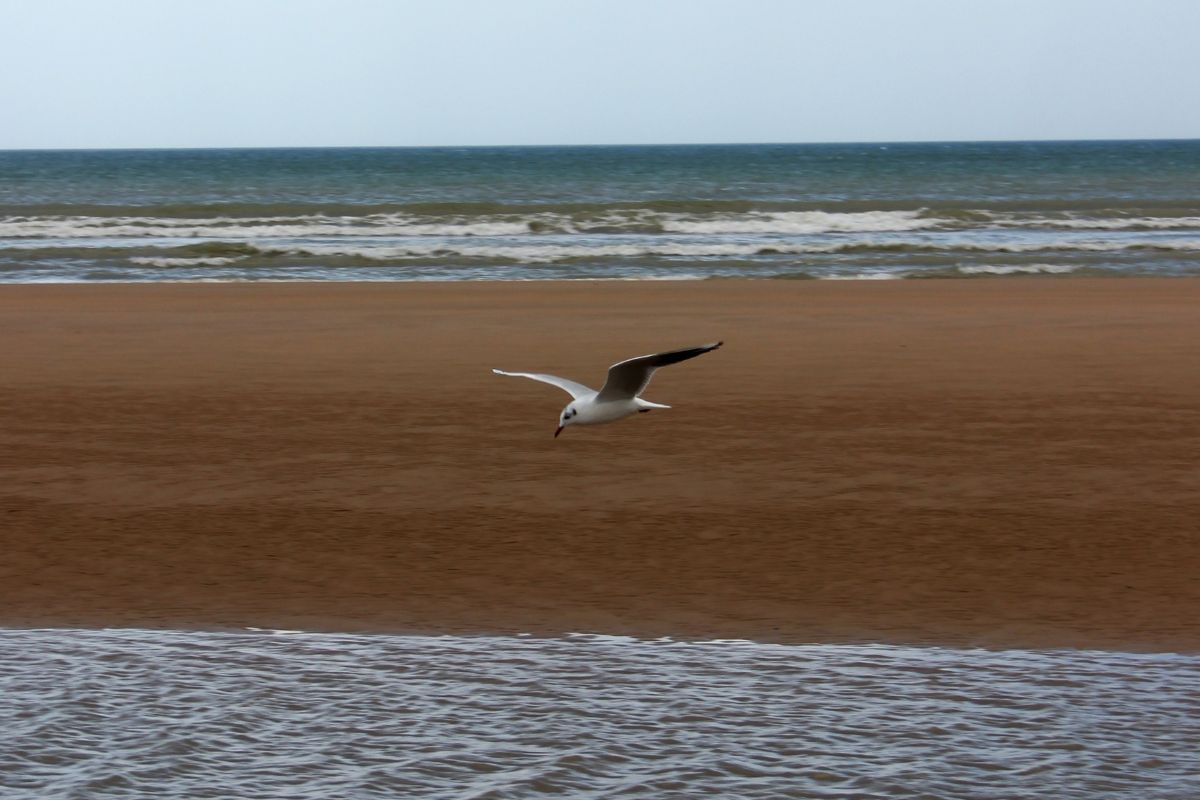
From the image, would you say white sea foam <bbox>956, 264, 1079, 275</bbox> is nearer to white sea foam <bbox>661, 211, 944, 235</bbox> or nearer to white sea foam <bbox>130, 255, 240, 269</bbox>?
white sea foam <bbox>661, 211, 944, 235</bbox>

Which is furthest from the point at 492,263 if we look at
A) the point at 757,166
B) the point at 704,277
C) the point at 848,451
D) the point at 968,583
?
the point at 757,166

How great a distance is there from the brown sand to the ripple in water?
369mm

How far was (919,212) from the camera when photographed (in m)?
36.7

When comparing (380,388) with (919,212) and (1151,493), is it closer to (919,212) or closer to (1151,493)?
(1151,493)

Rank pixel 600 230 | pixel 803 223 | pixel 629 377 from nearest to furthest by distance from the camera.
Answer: pixel 629 377 → pixel 600 230 → pixel 803 223

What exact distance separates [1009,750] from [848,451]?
449 cm

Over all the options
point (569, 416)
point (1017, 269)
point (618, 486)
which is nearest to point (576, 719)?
point (618, 486)

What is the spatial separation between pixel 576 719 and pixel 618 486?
3431 mm

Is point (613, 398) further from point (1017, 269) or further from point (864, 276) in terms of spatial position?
point (1017, 269)

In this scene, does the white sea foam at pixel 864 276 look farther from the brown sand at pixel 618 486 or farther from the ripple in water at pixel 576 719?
the ripple in water at pixel 576 719

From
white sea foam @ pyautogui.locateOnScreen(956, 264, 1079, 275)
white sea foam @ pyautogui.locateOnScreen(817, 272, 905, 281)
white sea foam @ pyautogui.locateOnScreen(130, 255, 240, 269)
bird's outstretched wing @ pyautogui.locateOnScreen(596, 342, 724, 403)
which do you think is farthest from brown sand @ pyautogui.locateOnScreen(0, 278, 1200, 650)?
white sea foam @ pyautogui.locateOnScreen(130, 255, 240, 269)

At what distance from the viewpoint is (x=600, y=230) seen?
33.0 meters

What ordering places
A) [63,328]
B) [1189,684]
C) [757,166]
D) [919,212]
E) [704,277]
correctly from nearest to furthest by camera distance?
[1189,684]
[63,328]
[704,277]
[919,212]
[757,166]

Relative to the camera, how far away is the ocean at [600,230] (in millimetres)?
24016
